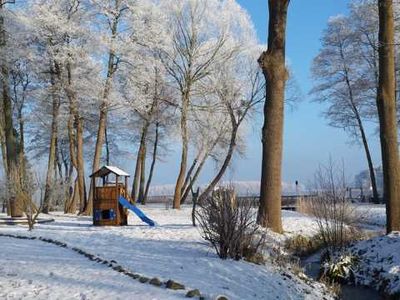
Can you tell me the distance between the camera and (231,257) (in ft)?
33.3

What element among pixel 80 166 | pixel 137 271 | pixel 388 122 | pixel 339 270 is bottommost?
pixel 339 270

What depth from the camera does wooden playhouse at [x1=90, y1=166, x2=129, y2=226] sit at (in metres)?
17.6

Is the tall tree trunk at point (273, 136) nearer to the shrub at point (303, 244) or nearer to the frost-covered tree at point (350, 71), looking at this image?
the shrub at point (303, 244)

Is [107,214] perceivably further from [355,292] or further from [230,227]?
[355,292]

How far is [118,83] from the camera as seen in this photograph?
2494 centimetres

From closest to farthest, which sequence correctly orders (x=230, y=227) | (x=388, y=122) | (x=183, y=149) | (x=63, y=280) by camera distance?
(x=63, y=280), (x=230, y=227), (x=388, y=122), (x=183, y=149)

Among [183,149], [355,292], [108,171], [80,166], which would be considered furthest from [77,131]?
[355,292]

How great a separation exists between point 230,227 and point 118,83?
16230mm

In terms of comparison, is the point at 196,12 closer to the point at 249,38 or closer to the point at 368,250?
the point at 249,38

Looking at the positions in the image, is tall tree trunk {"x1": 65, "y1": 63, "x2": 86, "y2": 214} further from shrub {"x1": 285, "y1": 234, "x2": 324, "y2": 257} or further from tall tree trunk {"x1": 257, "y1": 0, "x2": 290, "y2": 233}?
shrub {"x1": 285, "y1": 234, "x2": 324, "y2": 257}

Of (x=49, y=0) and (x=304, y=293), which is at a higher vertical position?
(x=49, y=0)

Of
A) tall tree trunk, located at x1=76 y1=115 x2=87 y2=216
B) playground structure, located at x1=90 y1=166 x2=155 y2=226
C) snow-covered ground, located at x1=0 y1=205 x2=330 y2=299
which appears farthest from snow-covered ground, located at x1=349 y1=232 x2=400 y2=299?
tall tree trunk, located at x1=76 y1=115 x2=87 y2=216

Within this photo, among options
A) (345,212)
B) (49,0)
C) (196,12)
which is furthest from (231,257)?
(196,12)

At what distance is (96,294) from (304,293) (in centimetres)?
384
